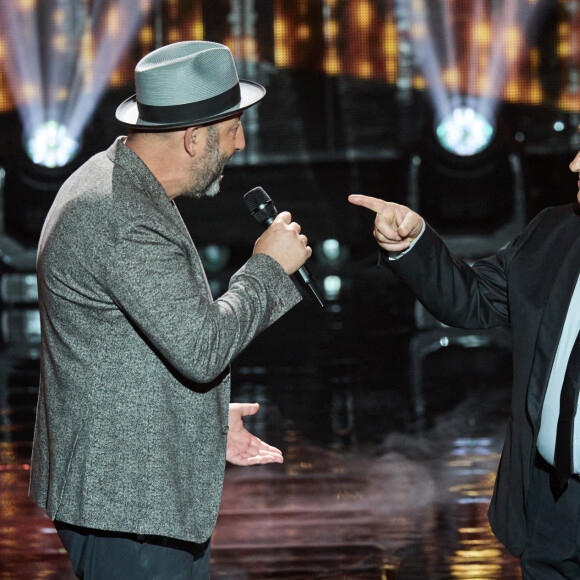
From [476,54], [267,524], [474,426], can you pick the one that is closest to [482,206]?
[476,54]

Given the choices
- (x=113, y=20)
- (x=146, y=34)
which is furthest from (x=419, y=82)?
(x=113, y=20)

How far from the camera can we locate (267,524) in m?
2.95

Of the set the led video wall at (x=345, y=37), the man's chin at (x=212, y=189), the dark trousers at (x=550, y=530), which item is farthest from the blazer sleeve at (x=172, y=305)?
the led video wall at (x=345, y=37)

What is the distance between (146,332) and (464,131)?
8.61 metres

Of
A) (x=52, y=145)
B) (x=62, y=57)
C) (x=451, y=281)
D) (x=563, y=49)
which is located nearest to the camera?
(x=451, y=281)

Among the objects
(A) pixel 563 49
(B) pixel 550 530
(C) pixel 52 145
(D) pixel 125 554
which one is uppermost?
(D) pixel 125 554

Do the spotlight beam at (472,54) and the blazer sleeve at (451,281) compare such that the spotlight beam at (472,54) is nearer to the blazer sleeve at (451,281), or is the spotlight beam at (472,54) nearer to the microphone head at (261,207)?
the blazer sleeve at (451,281)

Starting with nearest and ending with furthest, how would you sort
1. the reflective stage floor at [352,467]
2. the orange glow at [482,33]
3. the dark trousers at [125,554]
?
the dark trousers at [125,554], the reflective stage floor at [352,467], the orange glow at [482,33]

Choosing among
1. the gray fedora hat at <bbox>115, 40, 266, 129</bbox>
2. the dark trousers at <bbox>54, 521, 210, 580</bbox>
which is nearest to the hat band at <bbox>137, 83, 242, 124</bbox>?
the gray fedora hat at <bbox>115, 40, 266, 129</bbox>

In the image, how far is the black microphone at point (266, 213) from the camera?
1.70 meters

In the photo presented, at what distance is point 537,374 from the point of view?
5.39 feet

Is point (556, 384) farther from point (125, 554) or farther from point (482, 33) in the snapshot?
point (482, 33)

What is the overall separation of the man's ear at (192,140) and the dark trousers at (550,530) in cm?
83

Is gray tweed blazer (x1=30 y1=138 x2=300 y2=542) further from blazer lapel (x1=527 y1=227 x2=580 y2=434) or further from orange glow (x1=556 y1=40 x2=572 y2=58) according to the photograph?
orange glow (x1=556 y1=40 x2=572 y2=58)
